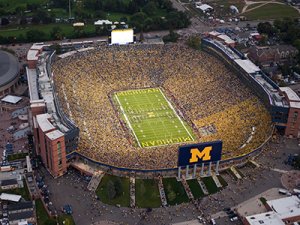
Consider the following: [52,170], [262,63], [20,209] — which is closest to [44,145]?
[52,170]

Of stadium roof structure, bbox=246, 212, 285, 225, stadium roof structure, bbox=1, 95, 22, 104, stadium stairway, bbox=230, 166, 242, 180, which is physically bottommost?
stadium roof structure, bbox=1, 95, 22, 104

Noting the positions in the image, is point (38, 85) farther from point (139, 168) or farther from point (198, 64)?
point (198, 64)

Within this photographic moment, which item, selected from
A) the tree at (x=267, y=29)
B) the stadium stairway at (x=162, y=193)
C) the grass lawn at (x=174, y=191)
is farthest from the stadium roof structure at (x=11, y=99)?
the tree at (x=267, y=29)

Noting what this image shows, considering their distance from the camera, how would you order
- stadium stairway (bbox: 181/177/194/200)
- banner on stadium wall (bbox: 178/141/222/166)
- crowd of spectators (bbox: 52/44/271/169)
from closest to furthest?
banner on stadium wall (bbox: 178/141/222/166), stadium stairway (bbox: 181/177/194/200), crowd of spectators (bbox: 52/44/271/169)

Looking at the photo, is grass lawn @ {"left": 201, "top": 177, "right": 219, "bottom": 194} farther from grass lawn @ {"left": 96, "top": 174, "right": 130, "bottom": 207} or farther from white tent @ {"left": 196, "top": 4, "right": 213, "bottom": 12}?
white tent @ {"left": 196, "top": 4, "right": 213, "bottom": 12}

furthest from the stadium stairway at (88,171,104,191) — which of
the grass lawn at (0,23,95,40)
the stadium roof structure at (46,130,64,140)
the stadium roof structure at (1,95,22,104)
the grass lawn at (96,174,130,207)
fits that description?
the grass lawn at (0,23,95,40)

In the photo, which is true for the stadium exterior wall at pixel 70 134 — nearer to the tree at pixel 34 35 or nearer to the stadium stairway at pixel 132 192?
the stadium stairway at pixel 132 192
